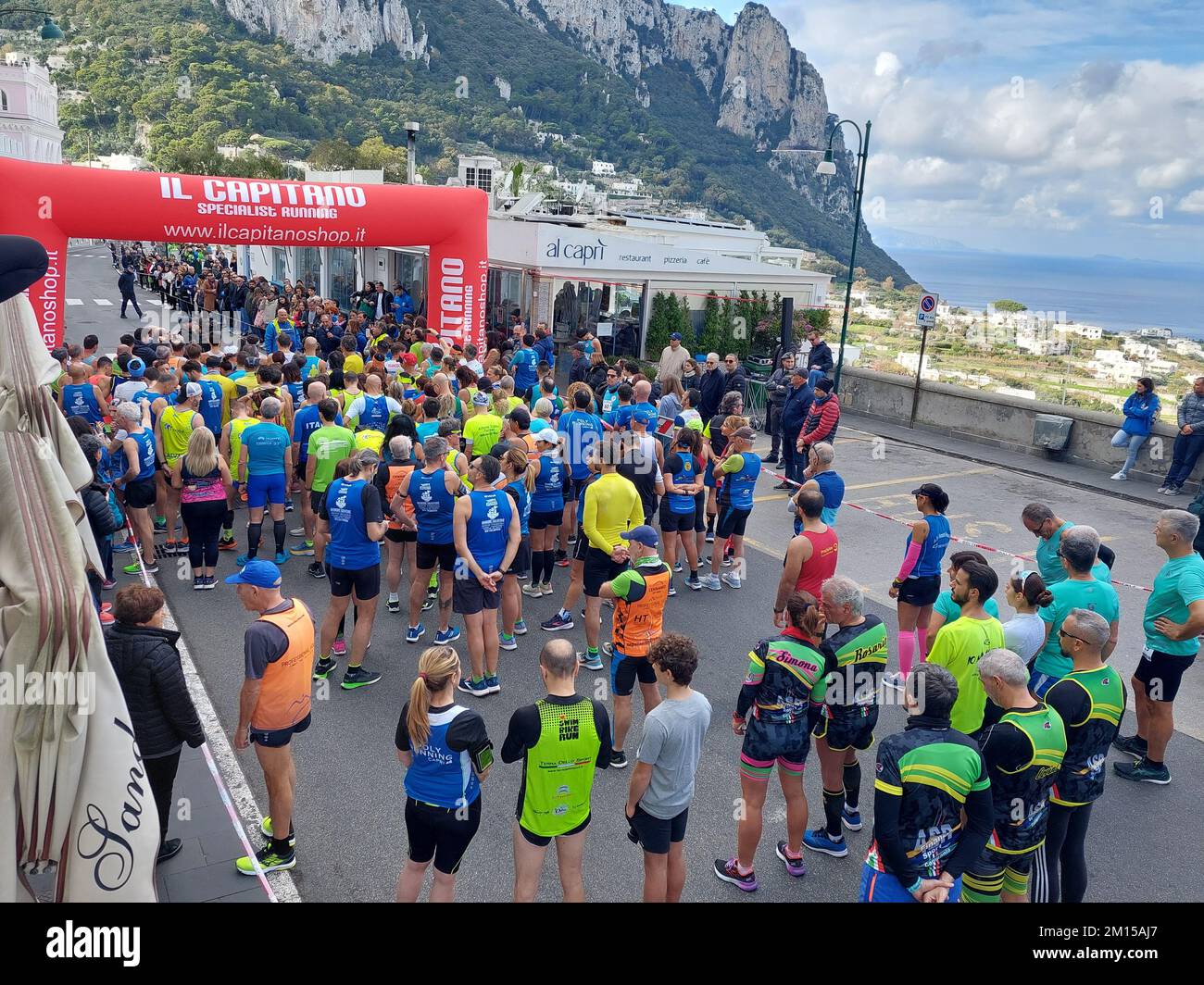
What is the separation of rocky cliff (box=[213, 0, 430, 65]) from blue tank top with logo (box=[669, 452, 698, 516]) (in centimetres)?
11522

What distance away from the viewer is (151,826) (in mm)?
3240

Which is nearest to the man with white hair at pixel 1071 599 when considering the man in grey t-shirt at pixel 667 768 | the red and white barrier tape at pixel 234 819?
the man in grey t-shirt at pixel 667 768

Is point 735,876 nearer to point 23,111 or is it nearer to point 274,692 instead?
point 274,692

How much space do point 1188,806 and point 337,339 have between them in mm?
14273

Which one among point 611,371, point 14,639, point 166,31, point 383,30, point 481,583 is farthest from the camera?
point 383,30

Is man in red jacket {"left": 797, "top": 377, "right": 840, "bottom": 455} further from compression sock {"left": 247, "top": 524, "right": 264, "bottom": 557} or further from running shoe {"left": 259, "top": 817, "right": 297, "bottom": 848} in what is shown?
running shoe {"left": 259, "top": 817, "right": 297, "bottom": 848}

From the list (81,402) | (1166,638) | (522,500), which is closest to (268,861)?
(522,500)

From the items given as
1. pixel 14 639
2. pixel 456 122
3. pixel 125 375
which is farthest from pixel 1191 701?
pixel 456 122

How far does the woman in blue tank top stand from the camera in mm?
6582

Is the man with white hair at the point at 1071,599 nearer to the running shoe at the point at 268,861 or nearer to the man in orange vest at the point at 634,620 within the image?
the man in orange vest at the point at 634,620

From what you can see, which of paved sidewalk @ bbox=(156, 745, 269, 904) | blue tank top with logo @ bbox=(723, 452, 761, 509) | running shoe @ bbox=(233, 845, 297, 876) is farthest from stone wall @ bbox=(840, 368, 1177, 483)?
paved sidewalk @ bbox=(156, 745, 269, 904)

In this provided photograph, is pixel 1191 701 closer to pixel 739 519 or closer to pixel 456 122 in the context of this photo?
pixel 739 519

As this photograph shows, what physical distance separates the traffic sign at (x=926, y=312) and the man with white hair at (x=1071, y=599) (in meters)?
12.1

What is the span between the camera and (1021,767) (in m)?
3.83
